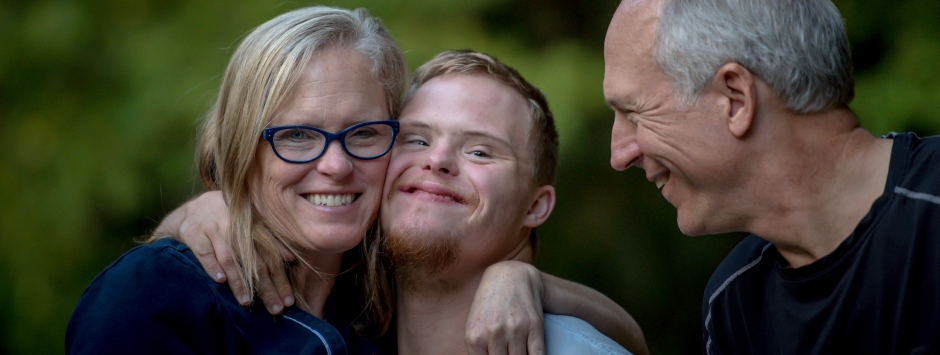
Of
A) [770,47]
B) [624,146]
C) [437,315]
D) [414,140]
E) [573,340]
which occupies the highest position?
[770,47]

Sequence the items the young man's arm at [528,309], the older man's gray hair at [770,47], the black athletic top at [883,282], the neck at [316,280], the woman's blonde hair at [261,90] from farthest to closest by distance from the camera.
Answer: the neck at [316,280] → the woman's blonde hair at [261,90] → the young man's arm at [528,309] → the older man's gray hair at [770,47] → the black athletic top at [883,282]

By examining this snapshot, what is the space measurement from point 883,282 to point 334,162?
1.21 m

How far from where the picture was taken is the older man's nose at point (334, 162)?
193 centimetres

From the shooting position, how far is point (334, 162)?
1933mm

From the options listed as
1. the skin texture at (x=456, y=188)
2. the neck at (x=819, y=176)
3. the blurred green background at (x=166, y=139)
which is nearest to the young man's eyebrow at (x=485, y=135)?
the skin texture at (x=456, y=188)

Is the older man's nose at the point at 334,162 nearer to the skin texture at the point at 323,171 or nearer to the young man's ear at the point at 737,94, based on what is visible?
the skin texture at the point at 323,171

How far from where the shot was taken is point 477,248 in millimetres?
2180

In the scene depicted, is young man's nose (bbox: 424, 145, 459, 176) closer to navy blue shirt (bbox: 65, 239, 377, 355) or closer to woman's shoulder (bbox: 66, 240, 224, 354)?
navy blue shirt (bbox: 65, 239, 377, 355)

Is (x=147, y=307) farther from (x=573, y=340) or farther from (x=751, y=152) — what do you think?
(x=751, y=152)

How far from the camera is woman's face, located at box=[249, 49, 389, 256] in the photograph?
6.36ft

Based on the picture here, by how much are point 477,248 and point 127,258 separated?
34.5 inches

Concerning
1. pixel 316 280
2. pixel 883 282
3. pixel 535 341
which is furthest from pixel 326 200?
pixel 883 282

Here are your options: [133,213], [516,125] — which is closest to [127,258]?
[516,125]

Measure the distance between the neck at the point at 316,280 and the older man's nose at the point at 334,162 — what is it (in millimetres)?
260
